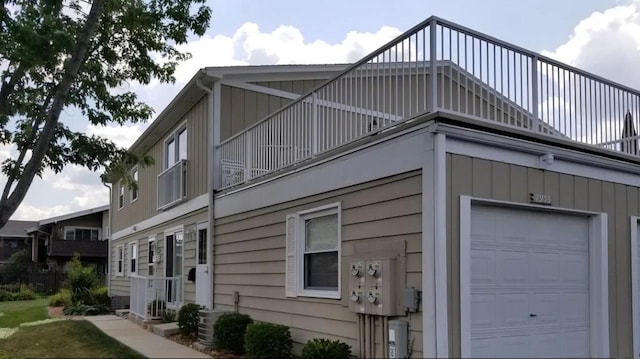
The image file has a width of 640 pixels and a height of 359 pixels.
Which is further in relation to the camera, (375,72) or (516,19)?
(516,19)

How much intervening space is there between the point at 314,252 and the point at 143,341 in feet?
12.9

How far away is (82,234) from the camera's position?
4162cm

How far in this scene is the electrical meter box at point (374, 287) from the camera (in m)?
6.55

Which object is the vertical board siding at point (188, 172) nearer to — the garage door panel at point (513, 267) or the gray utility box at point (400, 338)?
the gray utility box at point (400, 338)

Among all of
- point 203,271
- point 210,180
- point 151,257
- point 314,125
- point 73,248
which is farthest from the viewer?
point 73,248

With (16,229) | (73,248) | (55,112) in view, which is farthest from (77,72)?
(16,229)

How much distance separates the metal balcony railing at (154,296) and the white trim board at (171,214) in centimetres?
163

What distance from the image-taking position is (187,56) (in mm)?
13125

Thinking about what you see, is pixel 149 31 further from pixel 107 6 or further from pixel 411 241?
pixel 411 241

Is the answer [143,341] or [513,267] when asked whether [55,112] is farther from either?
[513,267]

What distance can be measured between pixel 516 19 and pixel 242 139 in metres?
5.31

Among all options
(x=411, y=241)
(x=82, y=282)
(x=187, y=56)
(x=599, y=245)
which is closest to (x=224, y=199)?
(x=187, y=56)

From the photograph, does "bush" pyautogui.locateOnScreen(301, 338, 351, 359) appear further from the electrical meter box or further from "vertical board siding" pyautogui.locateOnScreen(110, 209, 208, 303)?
"vertical board siding" pyautogui.locateOnScreen(110, 209, 208, 303)

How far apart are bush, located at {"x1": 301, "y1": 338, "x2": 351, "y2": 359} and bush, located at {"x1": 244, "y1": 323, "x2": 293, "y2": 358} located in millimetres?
812
